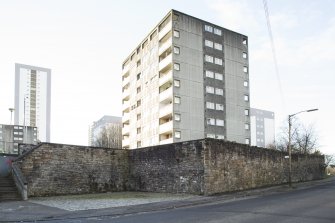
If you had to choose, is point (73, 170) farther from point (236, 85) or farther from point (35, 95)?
point (35, 95)

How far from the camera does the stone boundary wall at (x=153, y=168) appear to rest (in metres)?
24.5

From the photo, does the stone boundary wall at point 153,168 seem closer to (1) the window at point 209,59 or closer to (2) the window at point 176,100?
(2) the window at point 176,100

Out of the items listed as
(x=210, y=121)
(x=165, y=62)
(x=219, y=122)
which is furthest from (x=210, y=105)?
(x=165, y=62)

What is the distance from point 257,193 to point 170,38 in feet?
121

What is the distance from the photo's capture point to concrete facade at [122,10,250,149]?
5634cm

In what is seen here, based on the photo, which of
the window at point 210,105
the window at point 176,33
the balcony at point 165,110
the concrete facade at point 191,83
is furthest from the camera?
the window at point 210,105

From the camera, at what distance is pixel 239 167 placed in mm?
26812

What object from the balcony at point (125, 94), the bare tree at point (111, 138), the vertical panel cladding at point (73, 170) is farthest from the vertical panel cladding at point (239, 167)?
the bare tree at point (111, 138)

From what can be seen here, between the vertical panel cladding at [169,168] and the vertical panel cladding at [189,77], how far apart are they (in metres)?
25.1

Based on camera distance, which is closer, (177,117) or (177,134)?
(177,134)

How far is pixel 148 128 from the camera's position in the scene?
63531mm

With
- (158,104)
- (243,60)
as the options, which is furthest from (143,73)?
(243,60)

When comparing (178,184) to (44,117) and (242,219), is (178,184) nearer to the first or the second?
(242,219)

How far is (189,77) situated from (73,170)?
33544mm
